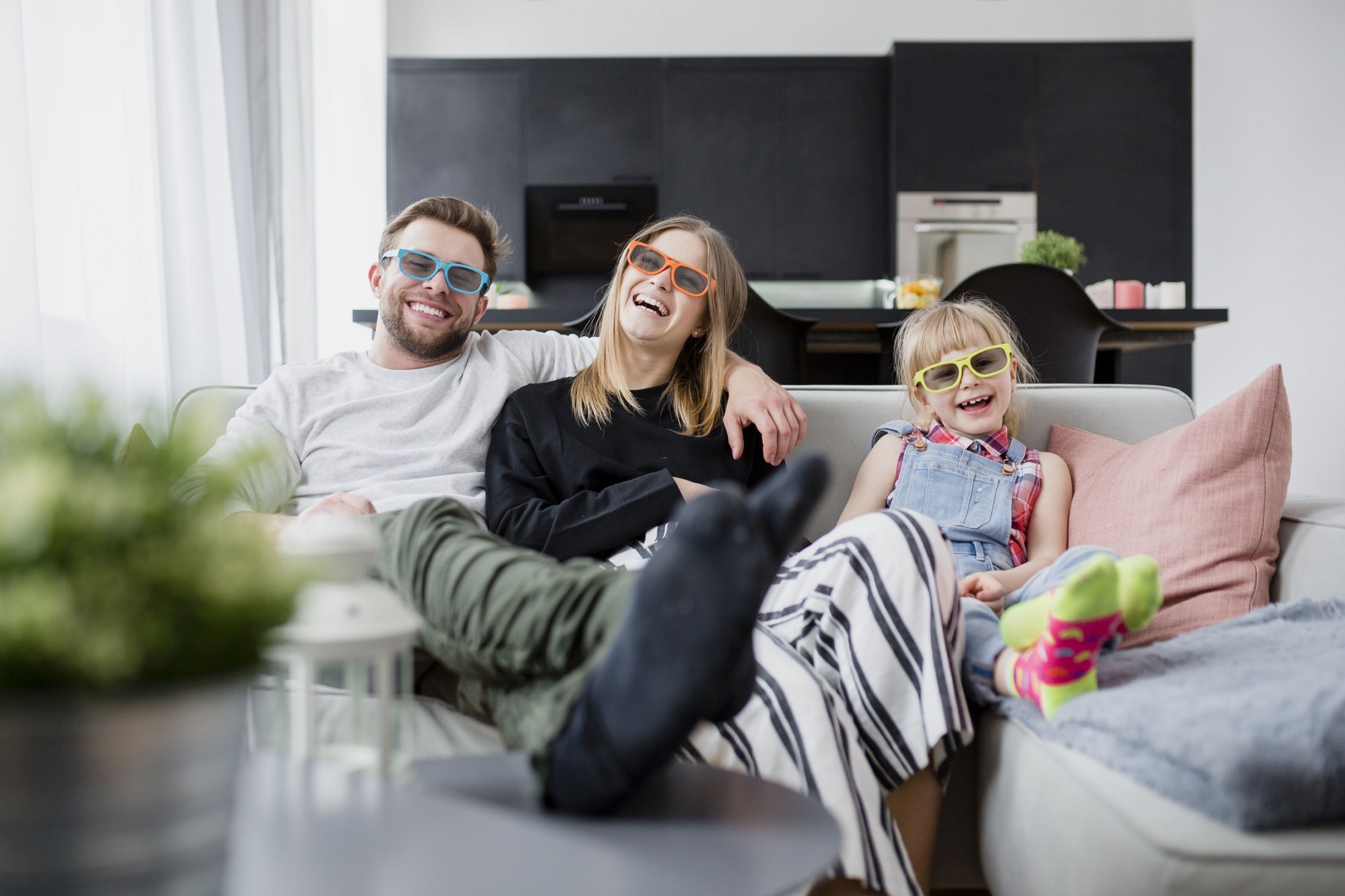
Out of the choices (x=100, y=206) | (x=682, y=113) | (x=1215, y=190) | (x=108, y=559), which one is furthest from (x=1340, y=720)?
(x=1215, y=190)

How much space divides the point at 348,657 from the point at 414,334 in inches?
47.7

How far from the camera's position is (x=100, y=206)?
204cm

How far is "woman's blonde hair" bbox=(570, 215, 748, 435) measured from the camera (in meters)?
1.57

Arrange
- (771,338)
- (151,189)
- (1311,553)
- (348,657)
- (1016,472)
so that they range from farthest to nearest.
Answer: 1. (771,338)
2. (151,189)
3. (1016,472)
4. (1311,553)
5. (348,657)

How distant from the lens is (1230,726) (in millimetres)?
750

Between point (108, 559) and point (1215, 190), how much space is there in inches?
239

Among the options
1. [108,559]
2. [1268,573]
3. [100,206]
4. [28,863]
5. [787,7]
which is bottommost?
[1268,573]

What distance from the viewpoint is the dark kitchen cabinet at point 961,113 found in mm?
5051

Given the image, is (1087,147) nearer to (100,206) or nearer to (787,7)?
(787,7)

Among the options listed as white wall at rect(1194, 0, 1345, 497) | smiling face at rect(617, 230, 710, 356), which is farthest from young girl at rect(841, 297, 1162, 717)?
white wall at rect(1194, 0, 1345, 497)

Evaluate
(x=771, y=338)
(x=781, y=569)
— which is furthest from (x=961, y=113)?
(x=781, y=569)

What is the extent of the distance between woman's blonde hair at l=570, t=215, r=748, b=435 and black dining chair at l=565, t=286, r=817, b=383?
0.87 metres

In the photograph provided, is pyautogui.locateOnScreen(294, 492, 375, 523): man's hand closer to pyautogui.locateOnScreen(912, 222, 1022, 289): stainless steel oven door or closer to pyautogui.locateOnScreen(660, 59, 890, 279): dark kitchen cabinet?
pyautogui.locateOnScreen(660, 59, 890, 279): dark kitchen cabinet

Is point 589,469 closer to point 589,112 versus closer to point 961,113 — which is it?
point 589,112
